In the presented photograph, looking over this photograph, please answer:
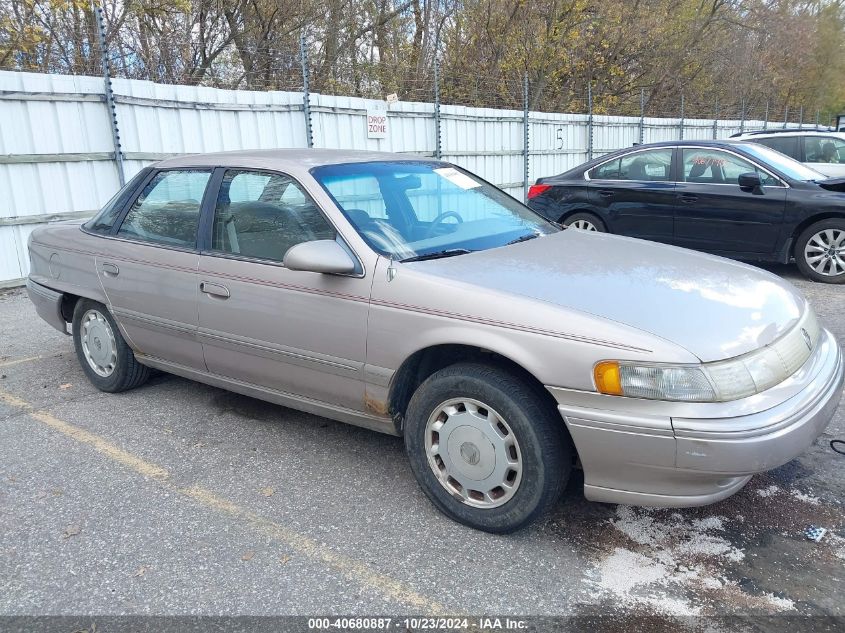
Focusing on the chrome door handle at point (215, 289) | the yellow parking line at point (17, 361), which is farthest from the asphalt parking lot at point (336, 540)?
the yellow parking line at point (17, 361)

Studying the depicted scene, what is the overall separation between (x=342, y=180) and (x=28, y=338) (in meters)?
4.01

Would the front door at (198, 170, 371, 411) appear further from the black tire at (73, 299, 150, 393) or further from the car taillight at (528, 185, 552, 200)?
the car taillight at (528, 185, 552, 200)

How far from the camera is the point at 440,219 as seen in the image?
3.55m

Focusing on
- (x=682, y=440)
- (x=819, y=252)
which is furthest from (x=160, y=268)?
(x=819, y=252)

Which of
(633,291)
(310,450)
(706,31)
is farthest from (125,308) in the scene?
(706,31)

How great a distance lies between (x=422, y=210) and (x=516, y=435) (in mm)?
1417

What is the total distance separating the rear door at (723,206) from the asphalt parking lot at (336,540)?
3815 millimetres

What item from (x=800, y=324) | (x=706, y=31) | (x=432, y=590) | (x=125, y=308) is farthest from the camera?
(x=706, y=31)

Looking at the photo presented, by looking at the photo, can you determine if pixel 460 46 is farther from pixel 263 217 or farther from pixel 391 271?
pixel 391 271

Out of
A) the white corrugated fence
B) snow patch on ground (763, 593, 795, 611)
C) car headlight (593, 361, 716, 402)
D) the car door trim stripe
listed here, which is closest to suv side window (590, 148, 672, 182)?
the white corrugated fence

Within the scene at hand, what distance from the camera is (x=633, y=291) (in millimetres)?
2805

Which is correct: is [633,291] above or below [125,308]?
above

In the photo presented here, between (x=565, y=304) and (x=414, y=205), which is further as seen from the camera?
(x=414, y=205)

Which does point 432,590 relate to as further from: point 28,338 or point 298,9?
point 298,9
